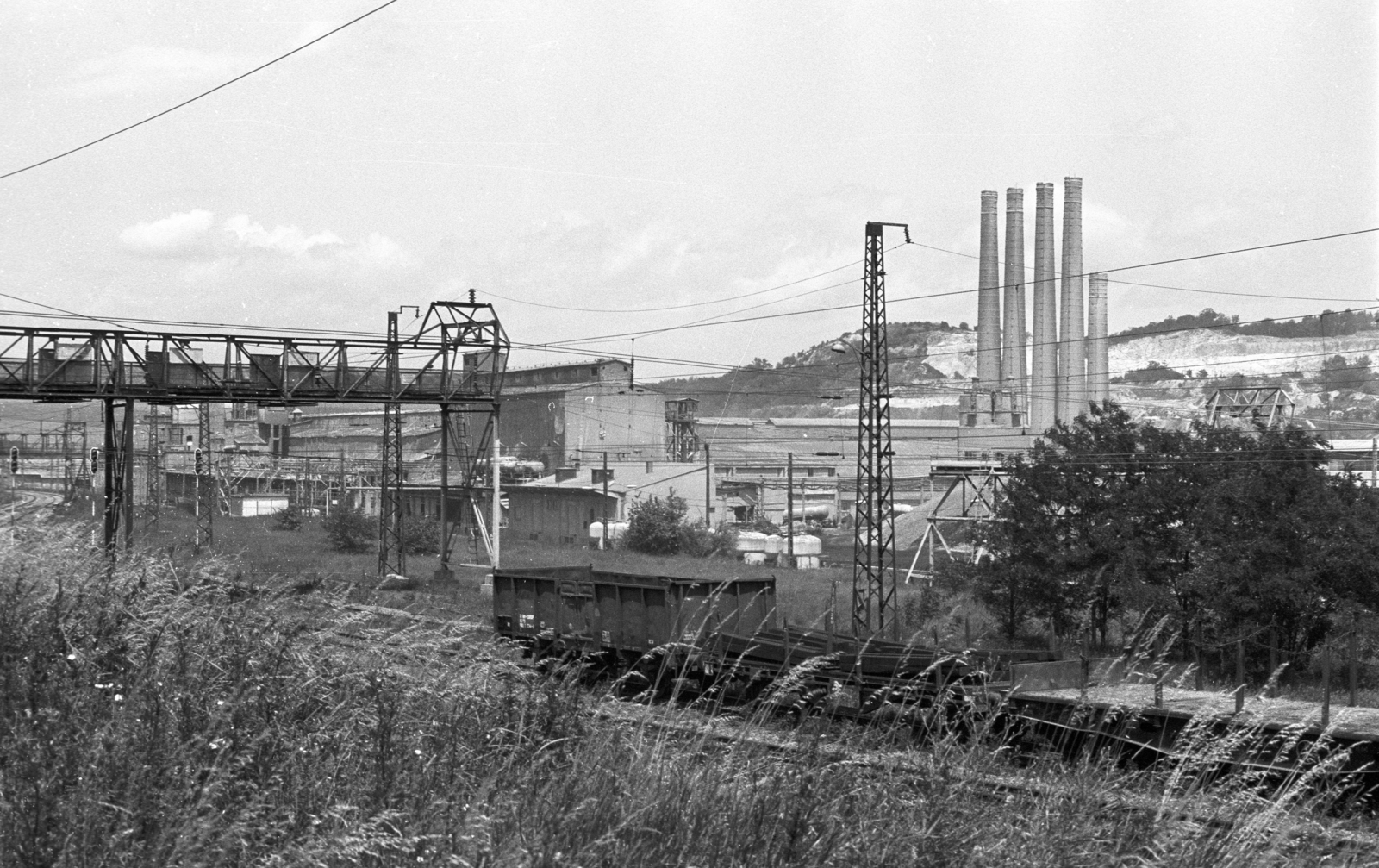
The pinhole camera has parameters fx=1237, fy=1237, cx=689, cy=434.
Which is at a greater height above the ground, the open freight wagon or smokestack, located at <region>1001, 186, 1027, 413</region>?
smokestack, located at <region>1001, 186, 1027, 413</region>

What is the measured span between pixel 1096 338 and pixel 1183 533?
57.6 m

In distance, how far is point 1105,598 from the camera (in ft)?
106

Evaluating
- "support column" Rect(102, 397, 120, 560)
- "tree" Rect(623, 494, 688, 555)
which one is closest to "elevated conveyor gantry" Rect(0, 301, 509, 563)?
"support column" Rect(102, 397, 120, 560)

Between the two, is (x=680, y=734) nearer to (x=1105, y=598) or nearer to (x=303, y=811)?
(x=303, y=811)

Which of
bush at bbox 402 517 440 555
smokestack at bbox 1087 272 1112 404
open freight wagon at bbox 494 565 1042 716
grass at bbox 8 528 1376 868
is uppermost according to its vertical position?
smokestack at bbox 1087 272 1112 404

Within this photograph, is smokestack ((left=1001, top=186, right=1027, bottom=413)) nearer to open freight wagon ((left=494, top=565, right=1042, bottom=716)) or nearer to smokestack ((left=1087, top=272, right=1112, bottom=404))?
smokestack ((left=1087, top=272, right=1112, bottom=404))

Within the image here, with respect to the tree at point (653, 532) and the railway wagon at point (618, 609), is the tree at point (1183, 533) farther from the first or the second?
the tree at point (653, 532)

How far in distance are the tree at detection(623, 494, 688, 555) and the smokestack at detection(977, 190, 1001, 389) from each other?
33.9 m

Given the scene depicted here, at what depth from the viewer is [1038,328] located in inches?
3322

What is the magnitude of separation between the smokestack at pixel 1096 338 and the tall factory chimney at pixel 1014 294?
460 cm

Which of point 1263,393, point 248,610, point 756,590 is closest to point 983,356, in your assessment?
point 1263,393

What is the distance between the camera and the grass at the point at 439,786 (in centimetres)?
446

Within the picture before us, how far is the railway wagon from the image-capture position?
20.5m

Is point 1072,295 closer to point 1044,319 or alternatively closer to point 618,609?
point 1044,319
